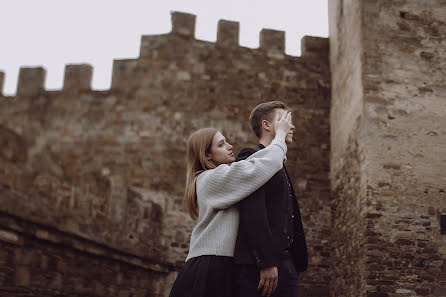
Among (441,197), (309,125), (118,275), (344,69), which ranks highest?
Answer: (344,69)

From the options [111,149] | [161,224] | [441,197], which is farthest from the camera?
[111,149]

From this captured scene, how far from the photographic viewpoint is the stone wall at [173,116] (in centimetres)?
919

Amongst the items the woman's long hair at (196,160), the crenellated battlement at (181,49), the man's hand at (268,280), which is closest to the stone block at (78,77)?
the crenellated battlement at (181,49)

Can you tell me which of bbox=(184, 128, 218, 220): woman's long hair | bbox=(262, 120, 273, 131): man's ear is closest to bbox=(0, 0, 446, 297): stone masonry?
bbox=(184, 128, 218, 220): woman's long hair

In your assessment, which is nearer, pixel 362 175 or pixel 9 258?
pixel 9 258

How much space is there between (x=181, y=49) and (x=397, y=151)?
4488 millimetres

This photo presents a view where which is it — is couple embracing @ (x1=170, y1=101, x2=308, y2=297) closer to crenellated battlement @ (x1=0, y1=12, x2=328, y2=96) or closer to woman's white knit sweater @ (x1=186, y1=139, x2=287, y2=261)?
woman's white knit sweater @ (x1=186, y1=139, x2=287, y2=261)

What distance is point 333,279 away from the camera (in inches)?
345

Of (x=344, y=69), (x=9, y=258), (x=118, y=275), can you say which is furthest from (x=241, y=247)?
(x=344, y=69)

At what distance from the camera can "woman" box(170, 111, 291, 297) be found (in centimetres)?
236

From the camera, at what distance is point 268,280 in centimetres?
229

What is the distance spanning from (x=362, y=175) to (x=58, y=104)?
5861 mm

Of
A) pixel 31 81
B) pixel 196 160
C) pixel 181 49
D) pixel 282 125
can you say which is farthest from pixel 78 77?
pixel 282 125

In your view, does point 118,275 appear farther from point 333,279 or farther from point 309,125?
point 309,125
